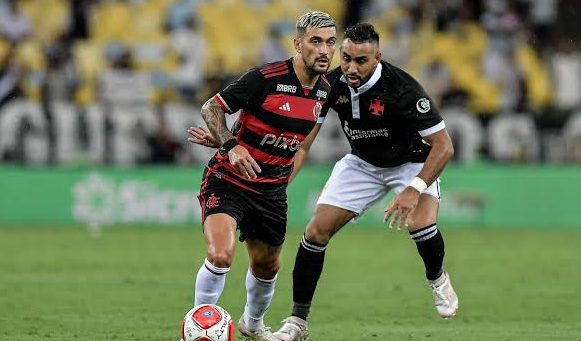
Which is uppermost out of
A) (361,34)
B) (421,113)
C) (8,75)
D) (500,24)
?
(361,34)

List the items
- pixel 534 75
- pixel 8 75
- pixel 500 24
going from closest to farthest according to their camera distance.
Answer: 1. pixel 8 75
2. pixel 534 75
3. pixel 500 24

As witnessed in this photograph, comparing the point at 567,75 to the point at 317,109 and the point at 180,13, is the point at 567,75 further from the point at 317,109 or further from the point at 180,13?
the point at 317,109

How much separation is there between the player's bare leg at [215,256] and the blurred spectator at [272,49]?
14.0 meters

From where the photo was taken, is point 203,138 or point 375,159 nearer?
point 203,138

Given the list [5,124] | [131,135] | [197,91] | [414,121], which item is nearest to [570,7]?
[197,91]

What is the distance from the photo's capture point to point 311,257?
9078mm

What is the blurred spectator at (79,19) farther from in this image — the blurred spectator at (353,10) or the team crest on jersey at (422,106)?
the team crest on jersey at (422,106)

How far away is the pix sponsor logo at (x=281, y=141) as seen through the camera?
8305 millimetres

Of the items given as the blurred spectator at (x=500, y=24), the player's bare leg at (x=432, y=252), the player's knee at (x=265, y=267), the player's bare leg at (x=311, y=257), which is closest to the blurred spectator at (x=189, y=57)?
the blurred spectator at (x=500, y=24)

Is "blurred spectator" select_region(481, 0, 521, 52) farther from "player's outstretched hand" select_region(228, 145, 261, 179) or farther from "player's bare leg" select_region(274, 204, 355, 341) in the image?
"player's outstretched hand" select_region(228, 145, 261, 179)

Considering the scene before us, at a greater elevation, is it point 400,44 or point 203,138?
point 203,138

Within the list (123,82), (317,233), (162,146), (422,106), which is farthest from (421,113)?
(123,82)

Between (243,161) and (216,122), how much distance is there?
1.43 feet

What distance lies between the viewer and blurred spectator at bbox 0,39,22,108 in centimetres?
2034
